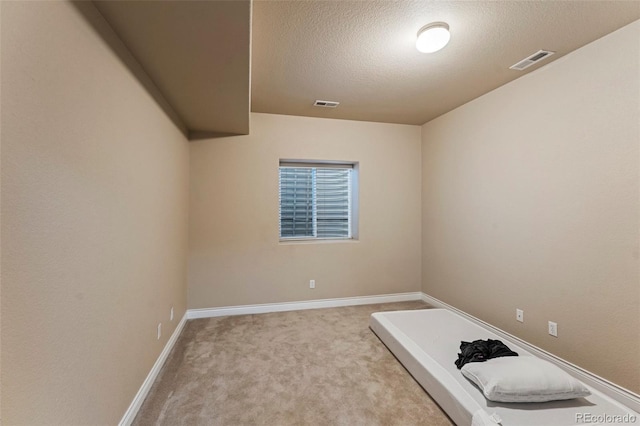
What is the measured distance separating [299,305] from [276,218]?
1212 mm

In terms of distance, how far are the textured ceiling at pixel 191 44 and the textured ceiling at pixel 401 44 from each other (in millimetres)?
348

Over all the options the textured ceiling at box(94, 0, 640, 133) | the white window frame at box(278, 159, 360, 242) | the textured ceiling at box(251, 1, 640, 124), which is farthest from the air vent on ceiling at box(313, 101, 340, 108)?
the white window frame at box(278, 159, 360, 242)

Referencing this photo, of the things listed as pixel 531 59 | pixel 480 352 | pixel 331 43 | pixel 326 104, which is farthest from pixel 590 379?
pixel 326 104

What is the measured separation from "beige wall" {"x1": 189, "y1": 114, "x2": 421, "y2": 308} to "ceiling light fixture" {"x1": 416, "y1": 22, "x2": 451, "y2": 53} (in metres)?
1.88

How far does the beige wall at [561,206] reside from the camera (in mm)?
1809

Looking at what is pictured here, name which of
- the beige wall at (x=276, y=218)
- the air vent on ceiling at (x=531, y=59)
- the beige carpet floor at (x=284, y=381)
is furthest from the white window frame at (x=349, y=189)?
the air vent on ceiling at (x=531, y=59)

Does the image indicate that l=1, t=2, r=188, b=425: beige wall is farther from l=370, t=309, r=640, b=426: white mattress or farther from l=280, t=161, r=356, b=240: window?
l=280, t=161, r=356, b=240: window

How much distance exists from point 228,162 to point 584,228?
139 inches

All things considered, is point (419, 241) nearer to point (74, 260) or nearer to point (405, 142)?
point (405, 142)

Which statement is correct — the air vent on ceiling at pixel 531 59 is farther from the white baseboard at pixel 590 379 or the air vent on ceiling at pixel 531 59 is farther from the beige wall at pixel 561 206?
the white baseboard at pixel 590 379

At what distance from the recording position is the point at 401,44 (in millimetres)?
1994

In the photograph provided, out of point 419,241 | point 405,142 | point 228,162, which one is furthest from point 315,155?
point 419,241

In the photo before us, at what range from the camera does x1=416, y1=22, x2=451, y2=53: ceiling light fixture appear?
1772mm

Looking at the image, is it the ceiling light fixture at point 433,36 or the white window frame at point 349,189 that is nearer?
the ceiling light fixture at point 433,36
